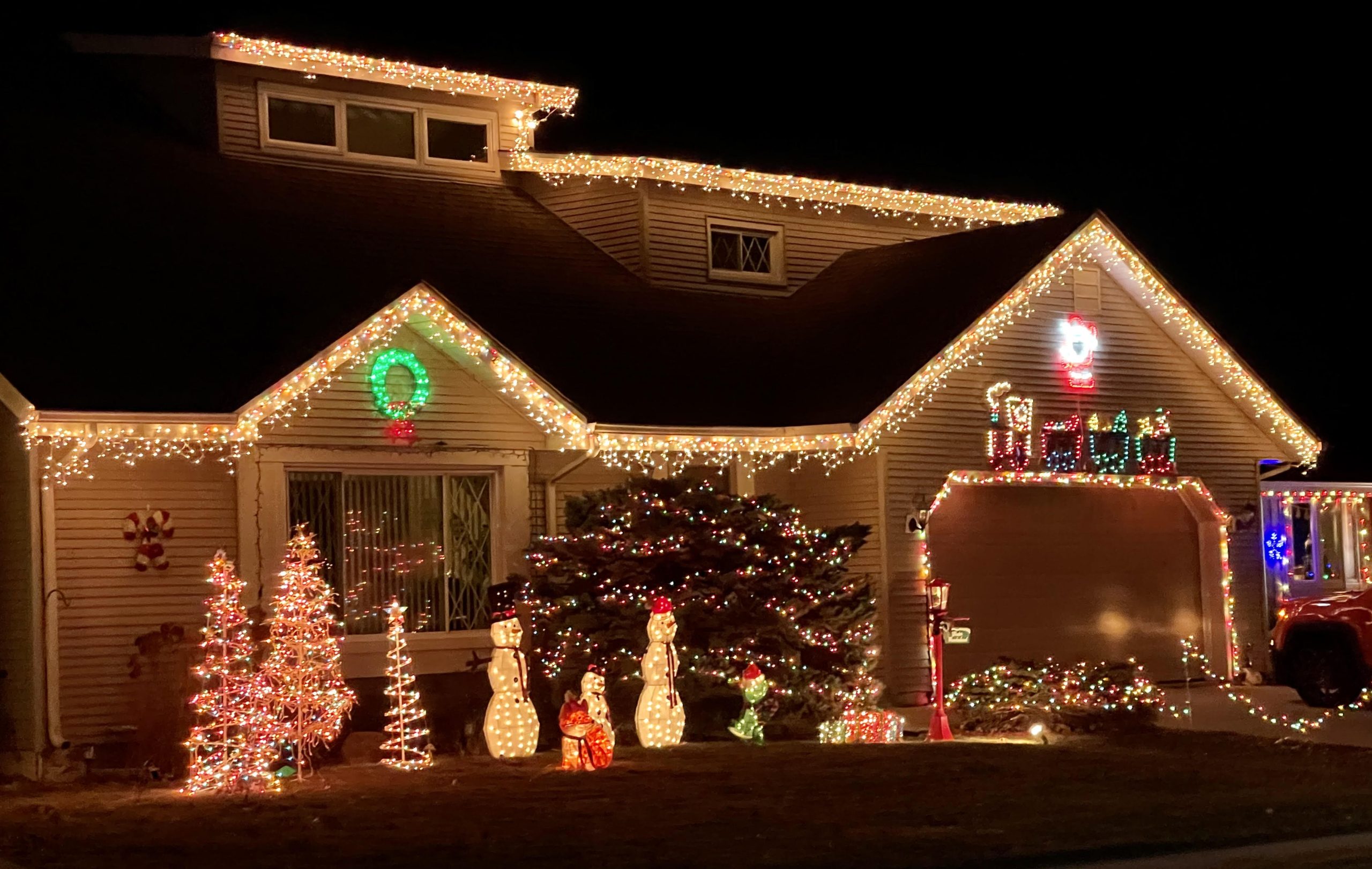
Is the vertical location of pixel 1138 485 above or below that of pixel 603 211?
below

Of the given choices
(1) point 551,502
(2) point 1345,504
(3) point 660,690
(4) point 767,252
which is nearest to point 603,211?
(4) point 767,252

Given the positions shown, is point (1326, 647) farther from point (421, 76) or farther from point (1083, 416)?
point (421, 76)

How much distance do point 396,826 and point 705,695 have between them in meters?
5.76

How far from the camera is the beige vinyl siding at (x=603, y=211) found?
891 inches

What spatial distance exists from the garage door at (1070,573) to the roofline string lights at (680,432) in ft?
5.43

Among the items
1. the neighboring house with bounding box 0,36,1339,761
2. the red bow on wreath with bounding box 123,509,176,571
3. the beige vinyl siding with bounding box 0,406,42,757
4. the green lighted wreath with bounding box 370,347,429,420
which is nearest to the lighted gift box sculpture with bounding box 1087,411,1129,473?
the neighboring house with bounding box 0,36,1339,761

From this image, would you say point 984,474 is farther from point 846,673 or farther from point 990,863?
point 990,863

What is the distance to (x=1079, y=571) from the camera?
73.9 ft

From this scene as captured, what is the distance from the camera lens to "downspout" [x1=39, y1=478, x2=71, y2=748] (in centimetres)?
1547

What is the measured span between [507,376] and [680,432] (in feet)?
6.75

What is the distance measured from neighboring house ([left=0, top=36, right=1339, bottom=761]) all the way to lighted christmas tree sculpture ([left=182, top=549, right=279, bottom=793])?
158 cm

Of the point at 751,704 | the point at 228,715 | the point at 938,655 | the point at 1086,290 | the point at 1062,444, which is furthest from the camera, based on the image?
the point at 1086,290

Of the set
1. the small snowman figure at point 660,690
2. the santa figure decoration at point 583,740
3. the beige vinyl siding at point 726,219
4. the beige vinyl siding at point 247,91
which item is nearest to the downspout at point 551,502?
the small snowman figure at point 660,690

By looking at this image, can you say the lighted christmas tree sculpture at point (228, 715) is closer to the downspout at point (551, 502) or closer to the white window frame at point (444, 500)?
the white window frame at point (444, 500)
